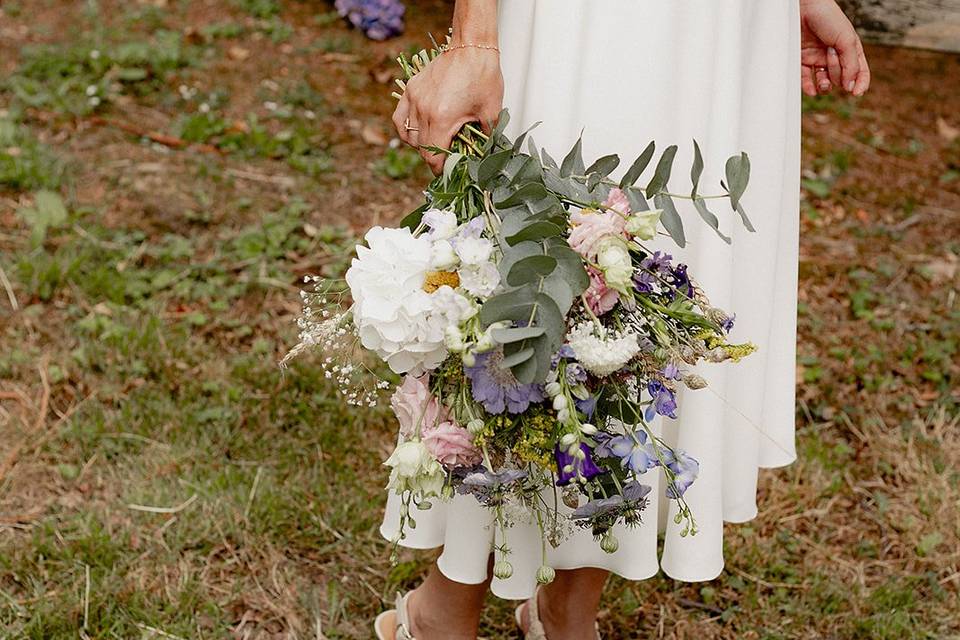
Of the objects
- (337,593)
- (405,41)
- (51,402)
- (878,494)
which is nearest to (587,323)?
(337,593)

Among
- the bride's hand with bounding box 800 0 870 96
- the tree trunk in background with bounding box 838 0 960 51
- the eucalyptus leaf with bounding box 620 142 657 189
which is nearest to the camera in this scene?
the eucalyptus leaf with bounding box 620 142 657 189

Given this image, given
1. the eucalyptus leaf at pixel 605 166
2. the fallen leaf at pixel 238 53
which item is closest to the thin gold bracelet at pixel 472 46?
the eucalyptus leaf at pixel 605 166

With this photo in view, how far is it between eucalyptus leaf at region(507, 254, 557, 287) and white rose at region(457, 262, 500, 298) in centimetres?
3

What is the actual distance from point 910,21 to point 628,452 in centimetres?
271

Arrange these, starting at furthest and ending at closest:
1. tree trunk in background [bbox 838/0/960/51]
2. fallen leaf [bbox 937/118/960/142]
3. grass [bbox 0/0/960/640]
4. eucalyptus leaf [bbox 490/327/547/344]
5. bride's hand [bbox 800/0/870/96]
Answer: fallen leaf [bbox 937/118/960/142] < tree trunk in background [bbox 838/0/960/51] < grass [bbox 0/0/960/640] < bride's hand [bbox 800/0/870/96] < eucalyptus leaf [bbox 490/327/547/344]

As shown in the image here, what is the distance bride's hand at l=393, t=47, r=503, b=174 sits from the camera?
1.47 metres

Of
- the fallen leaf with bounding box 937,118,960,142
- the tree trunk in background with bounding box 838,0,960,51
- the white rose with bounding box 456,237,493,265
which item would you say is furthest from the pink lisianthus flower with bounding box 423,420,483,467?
the fallen leaf with bounding box 937,118,960,142

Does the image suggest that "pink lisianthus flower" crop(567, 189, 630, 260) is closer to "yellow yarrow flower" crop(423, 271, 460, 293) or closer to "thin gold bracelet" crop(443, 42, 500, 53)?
"yellow yarrow flower" crop(423, 271, 460, 293)

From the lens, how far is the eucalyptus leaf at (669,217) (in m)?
1.43

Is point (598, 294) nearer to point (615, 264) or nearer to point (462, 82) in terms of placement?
point (615, 264)

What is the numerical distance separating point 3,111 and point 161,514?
6.67ft

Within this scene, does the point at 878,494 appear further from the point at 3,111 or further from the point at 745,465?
the point at 3,111

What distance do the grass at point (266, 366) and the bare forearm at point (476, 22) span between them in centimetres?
120

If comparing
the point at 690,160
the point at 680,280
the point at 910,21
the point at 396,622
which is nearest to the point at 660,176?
the point at 680,280
